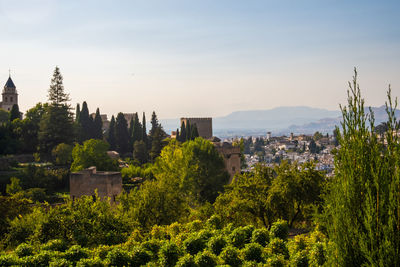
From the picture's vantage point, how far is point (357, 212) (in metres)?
7.74

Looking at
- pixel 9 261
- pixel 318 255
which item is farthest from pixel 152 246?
A: pixel 318 255

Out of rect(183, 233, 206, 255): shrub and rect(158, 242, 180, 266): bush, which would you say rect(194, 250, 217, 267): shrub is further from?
rect(183, 233, 206, 255): shrub

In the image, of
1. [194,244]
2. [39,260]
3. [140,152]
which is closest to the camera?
[39,260]

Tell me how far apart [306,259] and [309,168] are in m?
12.2

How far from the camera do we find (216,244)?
58.0 feet

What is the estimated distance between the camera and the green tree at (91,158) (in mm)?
49375

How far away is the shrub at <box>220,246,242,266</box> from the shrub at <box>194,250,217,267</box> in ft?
1.65

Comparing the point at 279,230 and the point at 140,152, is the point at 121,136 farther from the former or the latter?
the point at 279,230

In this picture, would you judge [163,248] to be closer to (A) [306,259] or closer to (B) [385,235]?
(A) [306,259]

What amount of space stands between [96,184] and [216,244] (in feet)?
62.5

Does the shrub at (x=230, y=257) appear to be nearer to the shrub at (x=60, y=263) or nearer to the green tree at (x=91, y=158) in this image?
the shrub at (x=60, y=263)

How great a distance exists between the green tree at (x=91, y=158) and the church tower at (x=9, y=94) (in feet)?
168

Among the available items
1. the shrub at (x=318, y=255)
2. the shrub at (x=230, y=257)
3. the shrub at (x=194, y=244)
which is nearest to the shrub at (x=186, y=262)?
the shrub at (x=230, y=257)

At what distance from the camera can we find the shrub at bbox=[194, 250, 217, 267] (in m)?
15.2
